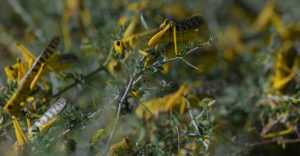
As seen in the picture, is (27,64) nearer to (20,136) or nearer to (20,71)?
(20,71)

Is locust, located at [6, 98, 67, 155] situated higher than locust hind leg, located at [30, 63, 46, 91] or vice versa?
locust hind leg, located at [30, 63, 46, 91]

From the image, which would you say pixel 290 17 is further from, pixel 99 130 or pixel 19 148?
pixel 19 148

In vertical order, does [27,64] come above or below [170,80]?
above

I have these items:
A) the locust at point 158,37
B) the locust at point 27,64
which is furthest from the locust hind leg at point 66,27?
the locust at point 158,37

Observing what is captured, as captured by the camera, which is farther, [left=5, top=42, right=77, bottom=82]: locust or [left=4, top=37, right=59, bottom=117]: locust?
[left=5, top=42, right=77, bottom=82]: locust

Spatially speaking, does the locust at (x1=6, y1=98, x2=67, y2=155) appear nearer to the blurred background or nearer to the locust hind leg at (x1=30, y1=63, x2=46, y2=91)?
the blurred background

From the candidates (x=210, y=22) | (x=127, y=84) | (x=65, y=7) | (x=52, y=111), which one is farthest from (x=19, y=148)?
(x=210, y=22)

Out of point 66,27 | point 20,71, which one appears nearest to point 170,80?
point 20,71

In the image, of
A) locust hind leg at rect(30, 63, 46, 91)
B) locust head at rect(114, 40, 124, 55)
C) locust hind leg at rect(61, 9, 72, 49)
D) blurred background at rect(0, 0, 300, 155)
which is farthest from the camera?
locust hind leg at rect(61, 9, 72, 49)

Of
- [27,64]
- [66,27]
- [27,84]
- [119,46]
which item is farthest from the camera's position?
[66,27]

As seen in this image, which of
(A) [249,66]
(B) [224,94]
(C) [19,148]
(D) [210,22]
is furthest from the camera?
(D) [210,22]

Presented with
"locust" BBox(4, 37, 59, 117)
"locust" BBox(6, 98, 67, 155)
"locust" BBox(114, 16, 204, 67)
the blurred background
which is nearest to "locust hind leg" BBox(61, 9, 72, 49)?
the blurred background
